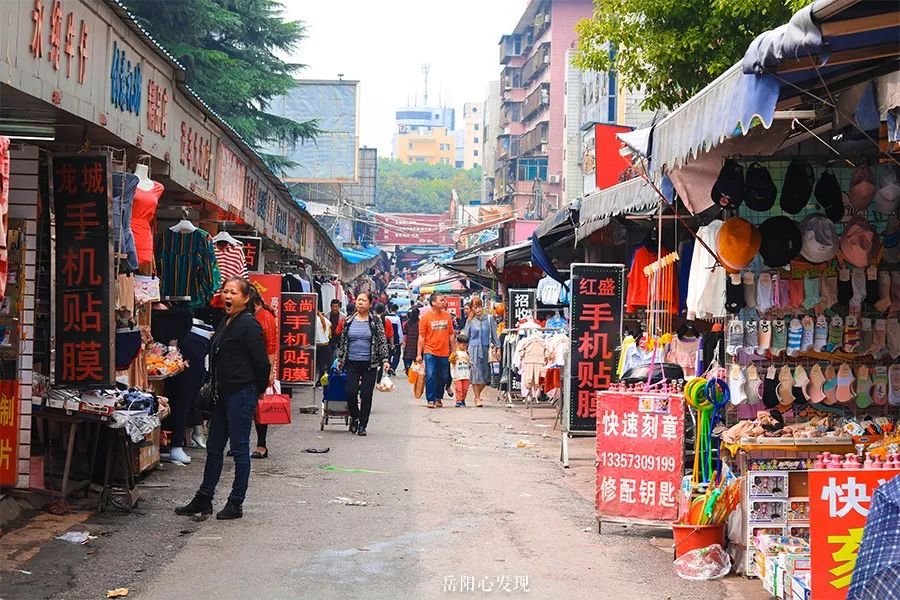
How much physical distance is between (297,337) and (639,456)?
10590mm

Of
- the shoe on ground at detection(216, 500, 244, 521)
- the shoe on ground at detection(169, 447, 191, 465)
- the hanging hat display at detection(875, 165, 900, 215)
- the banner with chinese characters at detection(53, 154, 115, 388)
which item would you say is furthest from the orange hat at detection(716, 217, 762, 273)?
the shoe on ground at detection(169, 447, 191, 465)

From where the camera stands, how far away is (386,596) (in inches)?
291

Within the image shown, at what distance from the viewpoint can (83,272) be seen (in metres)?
9.31

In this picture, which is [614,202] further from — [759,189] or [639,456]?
[639,456]

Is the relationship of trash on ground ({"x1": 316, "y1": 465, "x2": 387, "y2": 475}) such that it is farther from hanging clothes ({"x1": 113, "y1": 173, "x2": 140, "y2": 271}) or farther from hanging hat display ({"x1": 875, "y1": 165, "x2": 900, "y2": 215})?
hanging hat display ({"x1": 875, "y1": 165, "x2": 900, "y2": 215})

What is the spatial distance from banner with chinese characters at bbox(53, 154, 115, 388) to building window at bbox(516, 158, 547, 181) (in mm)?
70660

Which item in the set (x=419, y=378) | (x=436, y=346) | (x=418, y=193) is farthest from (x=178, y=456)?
(x=418, y=193)

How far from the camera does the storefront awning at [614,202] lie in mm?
11250

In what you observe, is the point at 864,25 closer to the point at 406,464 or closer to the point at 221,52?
the point at 406,464

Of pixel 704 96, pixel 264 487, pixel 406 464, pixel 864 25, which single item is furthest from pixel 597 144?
pixel 864 25

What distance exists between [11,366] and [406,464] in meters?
5.50

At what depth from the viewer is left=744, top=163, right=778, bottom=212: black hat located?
351 inches

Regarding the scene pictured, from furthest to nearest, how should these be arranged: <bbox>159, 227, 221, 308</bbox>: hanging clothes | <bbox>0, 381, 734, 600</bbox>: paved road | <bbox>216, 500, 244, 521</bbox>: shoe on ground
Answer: <bbox>159, 227, 221, 308</bbox>: hanging clothes < <bbox>216, 500, 244, 521</bbox>: shoe on ground < <bbox>0, 381, 734, 600</bbox>: paved road

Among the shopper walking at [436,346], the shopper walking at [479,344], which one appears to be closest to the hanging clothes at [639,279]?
the shopper walking at [436,346]
